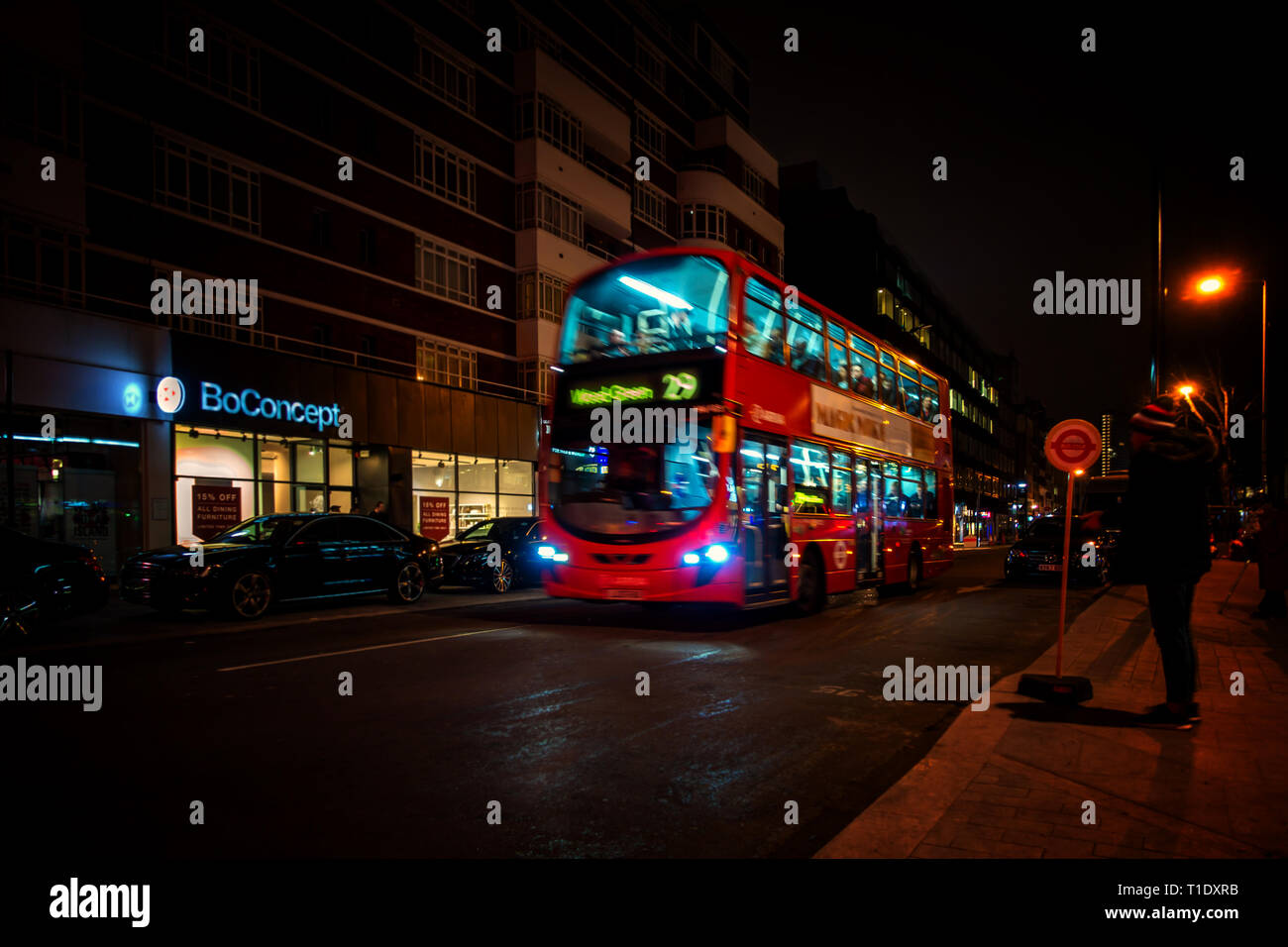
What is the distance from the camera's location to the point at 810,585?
13.0 metres

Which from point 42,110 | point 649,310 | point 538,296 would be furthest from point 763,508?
point 538,296

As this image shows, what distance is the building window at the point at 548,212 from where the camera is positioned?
3212 cm

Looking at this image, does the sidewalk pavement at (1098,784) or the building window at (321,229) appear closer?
the sidewalk pavement at (1098,784)

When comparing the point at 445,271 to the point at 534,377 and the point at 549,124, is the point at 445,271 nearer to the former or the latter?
the point at 534,377

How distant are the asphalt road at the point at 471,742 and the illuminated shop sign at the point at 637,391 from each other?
9.88 ft

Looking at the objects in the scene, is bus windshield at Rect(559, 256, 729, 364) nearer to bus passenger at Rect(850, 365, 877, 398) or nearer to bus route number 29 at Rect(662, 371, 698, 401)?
bus route number 29 at Rect(662, 371, 698, 401)

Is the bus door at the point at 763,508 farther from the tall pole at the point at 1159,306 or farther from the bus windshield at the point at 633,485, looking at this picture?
the tall pole at the point at 1159,306

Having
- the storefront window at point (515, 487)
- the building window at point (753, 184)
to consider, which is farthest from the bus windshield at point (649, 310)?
the building window at point (753, 184)

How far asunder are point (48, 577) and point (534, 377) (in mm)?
21782

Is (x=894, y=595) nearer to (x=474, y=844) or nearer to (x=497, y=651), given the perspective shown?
(x=497, y=651)

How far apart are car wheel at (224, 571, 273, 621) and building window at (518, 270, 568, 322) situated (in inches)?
790

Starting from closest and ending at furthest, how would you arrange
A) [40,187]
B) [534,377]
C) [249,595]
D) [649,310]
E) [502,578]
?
[649,310] → [249,595] → [502,578] → [40,187] → [534,377]
